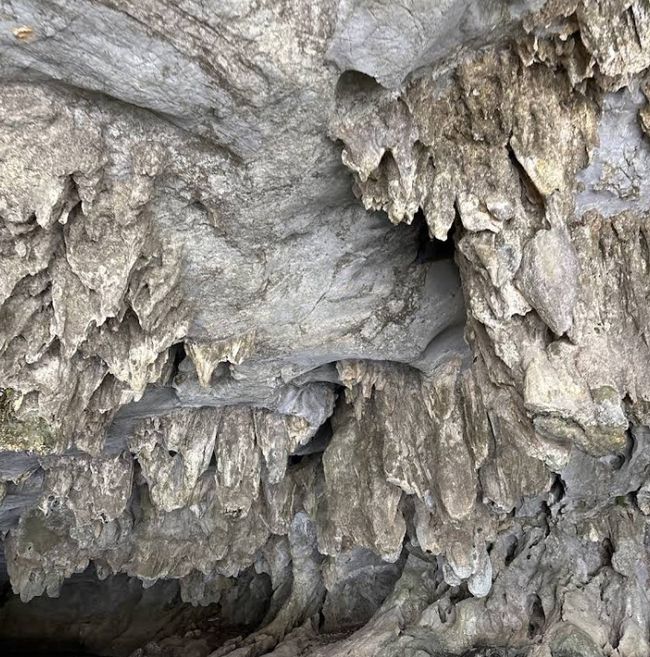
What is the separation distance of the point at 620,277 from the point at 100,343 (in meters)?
5.03

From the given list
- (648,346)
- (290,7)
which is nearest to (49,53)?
(290,7)

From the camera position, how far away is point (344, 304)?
22.5ft

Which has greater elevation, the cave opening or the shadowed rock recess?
the shadowed rock recess

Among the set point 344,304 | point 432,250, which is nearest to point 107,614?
point 344,304

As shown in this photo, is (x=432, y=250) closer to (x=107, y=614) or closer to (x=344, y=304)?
(x=344, y=304)

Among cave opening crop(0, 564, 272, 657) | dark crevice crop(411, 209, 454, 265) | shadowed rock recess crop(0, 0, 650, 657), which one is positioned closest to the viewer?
shadowed rock recess crop(0, 0, 650, 657)

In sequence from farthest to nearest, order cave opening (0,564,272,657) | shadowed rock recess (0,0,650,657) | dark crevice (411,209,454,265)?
cave opening (0,564,272,657), dark crevice (411,209,454,265), shadowed rock recess (0,0,650,657)

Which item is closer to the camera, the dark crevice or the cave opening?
the dark crevice

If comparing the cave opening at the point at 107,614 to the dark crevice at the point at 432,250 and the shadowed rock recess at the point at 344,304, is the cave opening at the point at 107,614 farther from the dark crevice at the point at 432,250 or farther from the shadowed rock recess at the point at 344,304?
the dark crevice at the point at 432,250

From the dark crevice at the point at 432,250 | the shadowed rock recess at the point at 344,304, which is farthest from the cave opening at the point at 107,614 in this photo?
the dark crevice at the point at 432,250

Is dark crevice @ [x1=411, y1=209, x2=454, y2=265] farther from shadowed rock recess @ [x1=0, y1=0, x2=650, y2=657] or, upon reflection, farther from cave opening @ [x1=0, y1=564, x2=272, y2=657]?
cave opening @ [x1=0, y1=564, x2=272, y2=657]

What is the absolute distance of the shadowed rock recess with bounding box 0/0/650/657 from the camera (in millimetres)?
3830

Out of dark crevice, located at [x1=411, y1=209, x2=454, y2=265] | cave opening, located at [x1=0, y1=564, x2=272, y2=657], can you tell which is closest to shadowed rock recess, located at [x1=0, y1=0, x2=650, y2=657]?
dark crevice, located at [x1=411, y1=209, x2=454, y2=265]

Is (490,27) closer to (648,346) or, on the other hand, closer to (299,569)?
(648,346)
